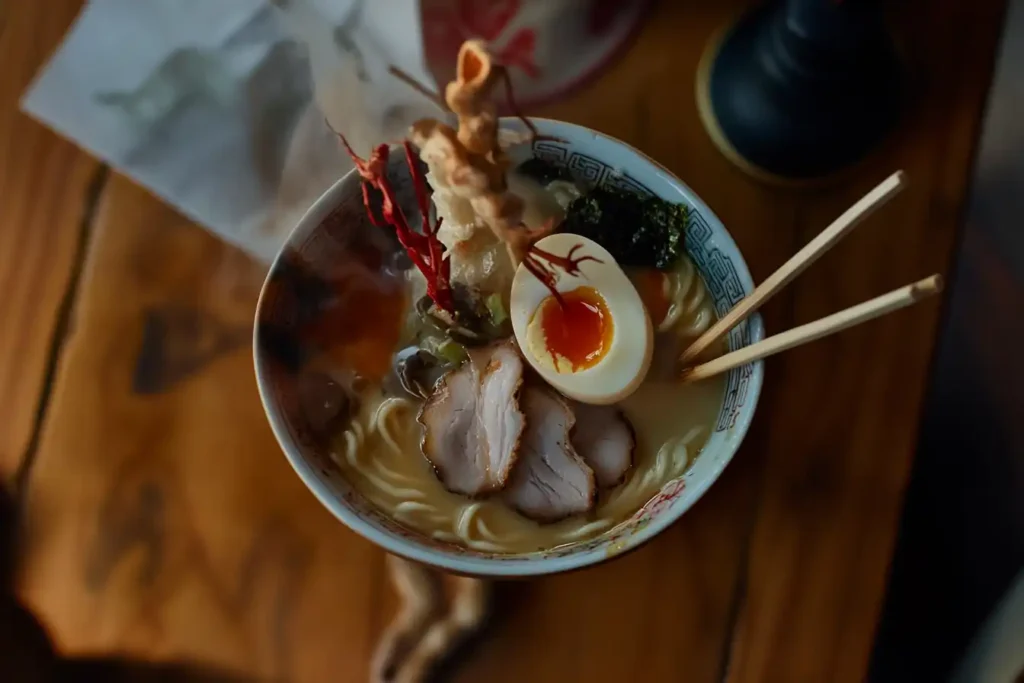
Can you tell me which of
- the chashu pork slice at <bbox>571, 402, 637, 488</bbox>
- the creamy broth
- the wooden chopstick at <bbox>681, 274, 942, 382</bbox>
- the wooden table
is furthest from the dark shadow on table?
the wooden chopstick at <bbox>681, 274, 942, 382</bbox>

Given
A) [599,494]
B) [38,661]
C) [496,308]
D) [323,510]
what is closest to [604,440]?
[599,494]

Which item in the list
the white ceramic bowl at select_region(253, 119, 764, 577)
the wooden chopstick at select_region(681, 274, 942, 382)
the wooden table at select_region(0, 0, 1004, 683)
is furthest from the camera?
the wooden table at select_region(0, 0, 1004, 683)

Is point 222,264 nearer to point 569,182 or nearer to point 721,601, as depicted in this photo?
point 569,182

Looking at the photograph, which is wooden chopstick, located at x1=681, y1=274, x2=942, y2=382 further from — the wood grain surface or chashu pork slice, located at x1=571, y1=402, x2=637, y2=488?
the wood grain surface

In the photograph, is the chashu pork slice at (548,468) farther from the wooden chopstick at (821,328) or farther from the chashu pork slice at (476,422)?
the wooden chopstick at (821,328)

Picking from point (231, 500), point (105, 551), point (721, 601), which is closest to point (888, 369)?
point (721, 601)

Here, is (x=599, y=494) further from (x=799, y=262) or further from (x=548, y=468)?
(x=799, y=262)

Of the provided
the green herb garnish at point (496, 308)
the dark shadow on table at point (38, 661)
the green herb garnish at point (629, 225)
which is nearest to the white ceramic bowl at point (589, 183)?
the green herb garnish at point (629, 225)
